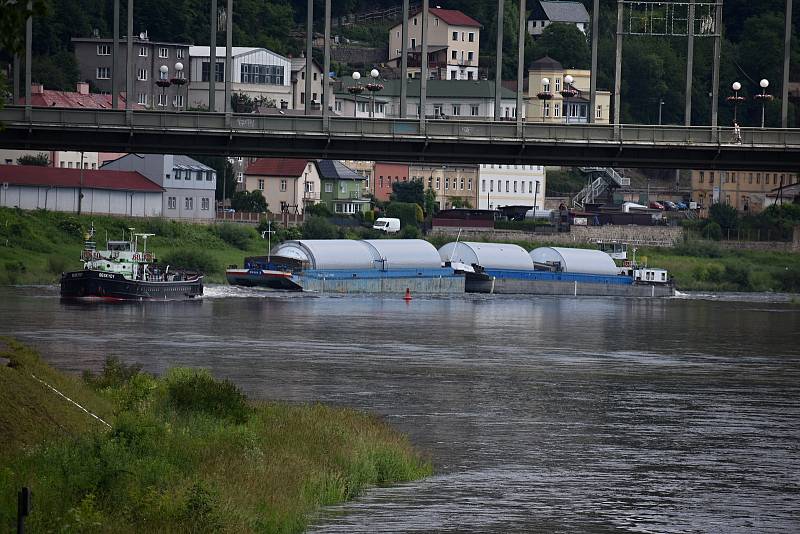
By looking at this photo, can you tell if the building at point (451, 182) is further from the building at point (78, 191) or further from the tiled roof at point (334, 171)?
the building at point (78, 191)

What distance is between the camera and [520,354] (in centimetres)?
6612

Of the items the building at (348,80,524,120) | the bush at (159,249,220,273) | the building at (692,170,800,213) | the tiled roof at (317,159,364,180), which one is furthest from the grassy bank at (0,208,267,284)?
the building at (692,170,800,213)

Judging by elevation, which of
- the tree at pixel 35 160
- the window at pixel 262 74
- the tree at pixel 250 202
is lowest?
the tree at pixel 250 202

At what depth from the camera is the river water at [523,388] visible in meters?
31.0

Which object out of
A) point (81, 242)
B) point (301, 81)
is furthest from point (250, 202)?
point (81, 242)

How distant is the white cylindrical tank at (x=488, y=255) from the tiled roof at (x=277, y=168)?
19.8m

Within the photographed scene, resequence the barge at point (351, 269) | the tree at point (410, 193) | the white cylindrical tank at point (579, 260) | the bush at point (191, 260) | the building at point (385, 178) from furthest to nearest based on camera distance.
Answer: the building at point (385, 178)
the tree at point (410, 193)
the white cylindrical tank at point (579, 260)
the barge at point (351, 269)
the bush at point (191, 260)

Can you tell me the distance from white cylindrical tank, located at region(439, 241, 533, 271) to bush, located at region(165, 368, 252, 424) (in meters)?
90.2

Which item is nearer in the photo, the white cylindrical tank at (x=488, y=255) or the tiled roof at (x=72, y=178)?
the tiled roof at (x=72, y=178)

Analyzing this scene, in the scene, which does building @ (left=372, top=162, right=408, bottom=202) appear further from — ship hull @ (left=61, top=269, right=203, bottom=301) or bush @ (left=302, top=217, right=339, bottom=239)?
ship hull @ (left=61, top=269, right=203, bottom=301)

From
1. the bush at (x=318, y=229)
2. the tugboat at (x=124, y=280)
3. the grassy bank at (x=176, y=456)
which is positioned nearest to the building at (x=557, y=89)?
the bush at (x=318, y=229)

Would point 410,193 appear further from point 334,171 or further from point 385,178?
point 385,178

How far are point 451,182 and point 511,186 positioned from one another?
6090 millimetres

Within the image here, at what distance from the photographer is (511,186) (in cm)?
16550
